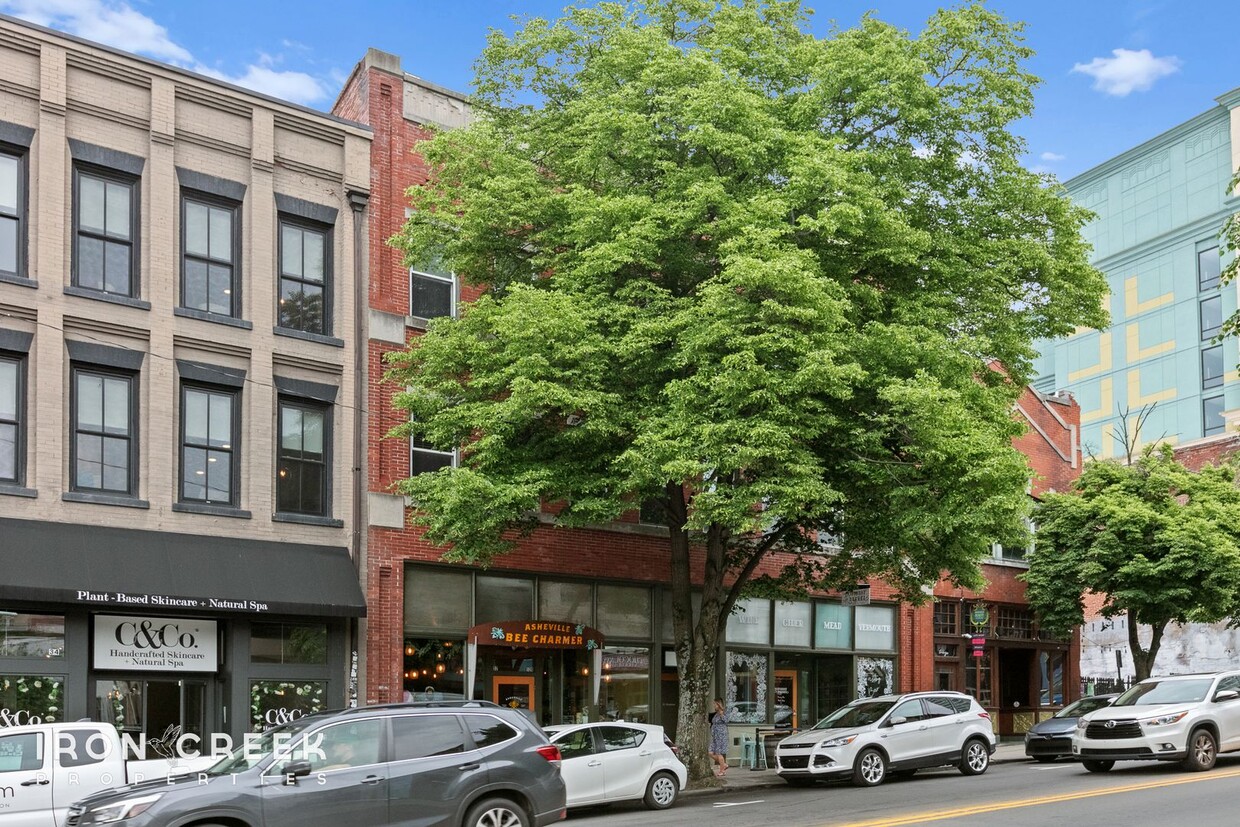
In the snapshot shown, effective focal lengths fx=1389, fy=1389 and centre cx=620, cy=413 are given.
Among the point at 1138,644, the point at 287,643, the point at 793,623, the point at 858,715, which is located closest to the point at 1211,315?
the point at 1138,644

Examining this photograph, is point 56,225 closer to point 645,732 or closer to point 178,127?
point 178,127

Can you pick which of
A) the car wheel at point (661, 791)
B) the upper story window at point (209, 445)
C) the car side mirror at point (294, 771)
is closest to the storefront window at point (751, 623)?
the car wheel at point (661, 791)

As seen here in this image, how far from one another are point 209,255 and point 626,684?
11594mm

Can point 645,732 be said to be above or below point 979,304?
below

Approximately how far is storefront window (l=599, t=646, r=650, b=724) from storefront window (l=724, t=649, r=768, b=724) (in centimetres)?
234

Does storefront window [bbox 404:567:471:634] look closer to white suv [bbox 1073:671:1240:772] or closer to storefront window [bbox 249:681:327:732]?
storefront window [bbox 249:681:327:732]

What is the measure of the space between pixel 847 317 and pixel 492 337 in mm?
5618

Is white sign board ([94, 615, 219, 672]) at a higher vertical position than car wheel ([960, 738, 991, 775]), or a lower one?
higher

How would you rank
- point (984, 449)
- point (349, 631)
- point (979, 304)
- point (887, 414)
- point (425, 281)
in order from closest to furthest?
1. point (984, 449)
2. point (887, 414)
3. point (979, 304)
4. point (349, 631)
5. point (425, 281)

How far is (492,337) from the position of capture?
72.8 ft

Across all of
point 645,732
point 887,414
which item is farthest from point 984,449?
point 645,732

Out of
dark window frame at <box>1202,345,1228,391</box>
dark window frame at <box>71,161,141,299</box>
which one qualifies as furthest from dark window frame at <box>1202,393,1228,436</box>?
dark window frame at <box>71,161,141,299</box>

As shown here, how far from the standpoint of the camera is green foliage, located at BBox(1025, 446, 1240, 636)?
32.2 m

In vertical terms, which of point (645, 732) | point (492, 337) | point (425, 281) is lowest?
point (645, 732)
